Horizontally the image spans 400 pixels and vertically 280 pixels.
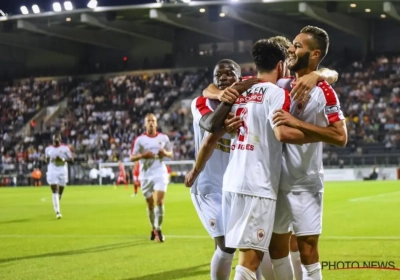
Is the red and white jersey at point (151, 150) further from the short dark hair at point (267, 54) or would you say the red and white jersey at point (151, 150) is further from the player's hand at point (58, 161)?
the short dark hair at point (267, 54)

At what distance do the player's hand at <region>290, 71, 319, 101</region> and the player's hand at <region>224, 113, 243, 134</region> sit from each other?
445 mm

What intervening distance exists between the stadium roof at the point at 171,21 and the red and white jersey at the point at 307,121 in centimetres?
3699

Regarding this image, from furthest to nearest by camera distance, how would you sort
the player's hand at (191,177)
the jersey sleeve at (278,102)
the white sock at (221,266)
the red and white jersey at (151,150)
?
the red and white jersey at (151,150) → the player's hand at (191,177) → the white sock at (221,266) → the jersey sleeve at (278,102)

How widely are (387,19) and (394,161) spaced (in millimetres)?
14295

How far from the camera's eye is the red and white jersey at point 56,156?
2162 centimetres

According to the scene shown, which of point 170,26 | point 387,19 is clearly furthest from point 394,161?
point 170,26

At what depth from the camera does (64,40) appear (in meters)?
58.6

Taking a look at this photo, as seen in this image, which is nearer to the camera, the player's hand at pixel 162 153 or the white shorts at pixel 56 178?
the player's hand at pixel 162 153

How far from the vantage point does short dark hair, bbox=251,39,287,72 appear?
5.82 metres

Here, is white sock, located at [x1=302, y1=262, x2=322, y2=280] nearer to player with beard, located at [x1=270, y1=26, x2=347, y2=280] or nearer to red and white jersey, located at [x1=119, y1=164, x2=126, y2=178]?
player with beard, located at [x1=270, y1=26, x2=347, y2=280]

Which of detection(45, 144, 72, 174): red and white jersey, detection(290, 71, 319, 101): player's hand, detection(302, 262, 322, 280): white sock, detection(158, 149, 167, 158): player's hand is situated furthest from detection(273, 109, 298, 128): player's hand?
detection(45, 144, 72, 174): red and white jersey

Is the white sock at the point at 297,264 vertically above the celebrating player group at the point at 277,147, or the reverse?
the celebrating player group at the point at 277,147

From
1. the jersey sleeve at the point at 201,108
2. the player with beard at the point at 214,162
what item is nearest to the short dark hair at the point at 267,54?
the player with beard at the point at 214,162

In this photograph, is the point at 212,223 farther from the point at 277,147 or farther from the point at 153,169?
the point at 153,169
